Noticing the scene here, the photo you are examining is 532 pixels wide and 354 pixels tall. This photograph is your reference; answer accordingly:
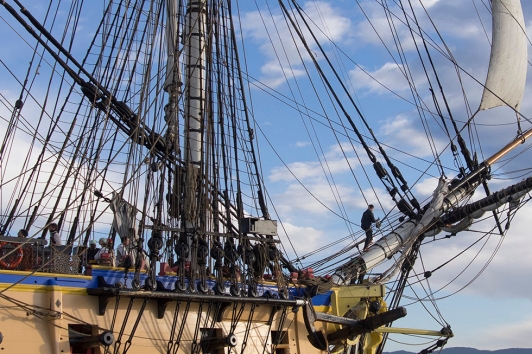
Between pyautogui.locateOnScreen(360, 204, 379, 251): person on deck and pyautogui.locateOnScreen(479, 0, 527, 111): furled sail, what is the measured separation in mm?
6238

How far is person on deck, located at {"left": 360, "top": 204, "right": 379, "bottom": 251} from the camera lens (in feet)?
76.0

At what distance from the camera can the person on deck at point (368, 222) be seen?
76.0 ft

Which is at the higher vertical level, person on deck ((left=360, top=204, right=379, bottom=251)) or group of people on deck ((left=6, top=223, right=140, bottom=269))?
person on deck ((left=360, top=204, right=379, bottom=251))

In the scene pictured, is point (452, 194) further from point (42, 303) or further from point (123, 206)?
point (42, 303)

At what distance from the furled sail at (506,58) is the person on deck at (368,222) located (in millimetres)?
6238

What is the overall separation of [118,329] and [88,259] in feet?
6.85

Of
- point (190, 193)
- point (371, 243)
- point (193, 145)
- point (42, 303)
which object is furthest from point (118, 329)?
point (371, 243)

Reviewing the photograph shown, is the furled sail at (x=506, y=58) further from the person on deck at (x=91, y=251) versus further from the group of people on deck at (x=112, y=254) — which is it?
the person on deck at (x=91, y=251)

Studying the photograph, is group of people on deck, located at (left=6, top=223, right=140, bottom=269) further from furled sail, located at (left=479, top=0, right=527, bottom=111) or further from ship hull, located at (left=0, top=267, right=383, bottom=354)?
furled sail, located at (left=479, top=0, right=527, bottom=111)

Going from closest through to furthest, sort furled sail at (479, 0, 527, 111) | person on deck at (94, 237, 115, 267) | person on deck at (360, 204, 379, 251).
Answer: person on deck at (94, 237, 115, 267) < person on deck at (360, 204, 379, 251) < furled sail at (479, 0, 527, 111)

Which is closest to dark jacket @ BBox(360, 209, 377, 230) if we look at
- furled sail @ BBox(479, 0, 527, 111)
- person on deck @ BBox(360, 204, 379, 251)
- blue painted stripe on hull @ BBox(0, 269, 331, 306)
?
person on deck @ BBox(360, 204, 379, 251)

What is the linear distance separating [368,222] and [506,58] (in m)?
8.21

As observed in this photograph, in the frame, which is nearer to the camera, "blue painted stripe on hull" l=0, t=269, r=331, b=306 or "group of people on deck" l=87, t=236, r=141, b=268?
"blue painted stripe on hull" l=0, t=269, r=331, b=306

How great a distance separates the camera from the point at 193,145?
72.1 feet
